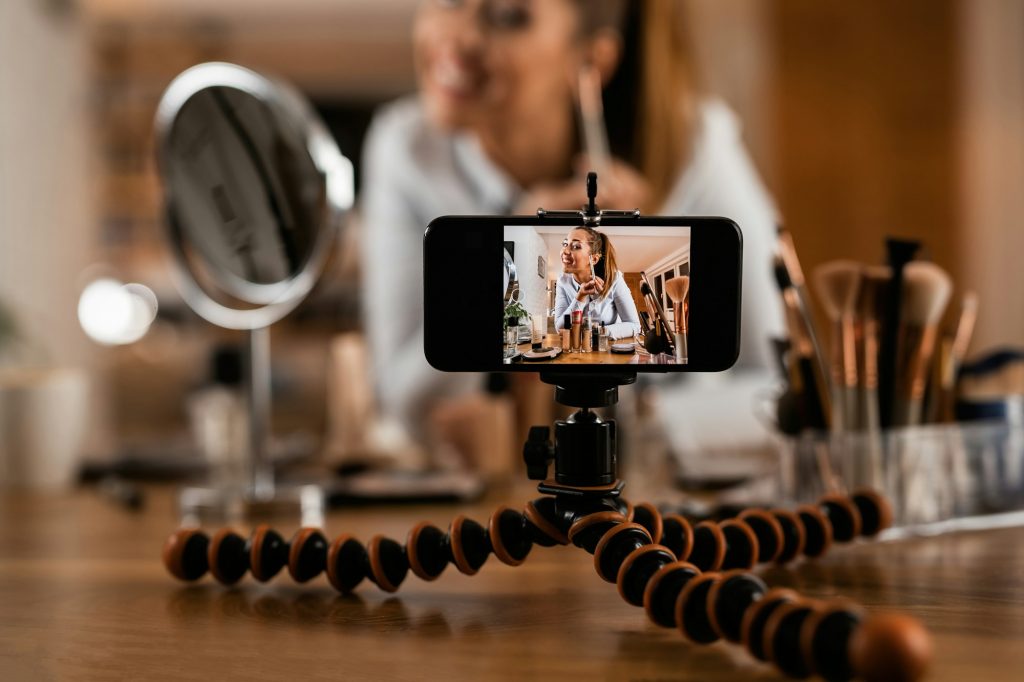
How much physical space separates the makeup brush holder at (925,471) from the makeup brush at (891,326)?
0.02m

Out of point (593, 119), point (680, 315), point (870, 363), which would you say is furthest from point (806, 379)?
point (593, 119)

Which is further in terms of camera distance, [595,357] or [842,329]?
[842,329]

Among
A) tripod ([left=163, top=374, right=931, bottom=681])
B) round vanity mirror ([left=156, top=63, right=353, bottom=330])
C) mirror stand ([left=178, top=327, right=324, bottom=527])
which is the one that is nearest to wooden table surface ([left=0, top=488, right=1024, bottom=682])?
tripod ([left=163, top=374, right=931, bottom=681])

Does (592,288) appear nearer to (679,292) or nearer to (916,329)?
(679,292)

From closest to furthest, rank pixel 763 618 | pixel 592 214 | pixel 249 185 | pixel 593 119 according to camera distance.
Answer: pixel 763 618 → pixel 592 214 → pixel 249 185 → pixel 593 119

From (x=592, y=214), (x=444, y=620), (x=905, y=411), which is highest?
(x=592, y=214)

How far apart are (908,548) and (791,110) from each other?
6.07 feet

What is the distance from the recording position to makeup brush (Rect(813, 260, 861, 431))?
0.70 m

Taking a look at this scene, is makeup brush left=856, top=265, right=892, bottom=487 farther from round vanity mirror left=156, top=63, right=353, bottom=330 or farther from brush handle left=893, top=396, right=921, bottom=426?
round vanity mirror left=156, top=63, right=353, bottom=330

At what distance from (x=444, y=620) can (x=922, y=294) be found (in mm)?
429

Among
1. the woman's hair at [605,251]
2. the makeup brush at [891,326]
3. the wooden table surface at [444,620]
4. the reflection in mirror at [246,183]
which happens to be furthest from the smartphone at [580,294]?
the reflection in mirror at [246,183]

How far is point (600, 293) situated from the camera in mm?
500

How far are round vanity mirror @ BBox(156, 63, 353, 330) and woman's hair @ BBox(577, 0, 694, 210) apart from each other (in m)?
0.88

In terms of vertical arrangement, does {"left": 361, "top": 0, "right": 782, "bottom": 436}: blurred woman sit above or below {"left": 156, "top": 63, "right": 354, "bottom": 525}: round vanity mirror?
above
